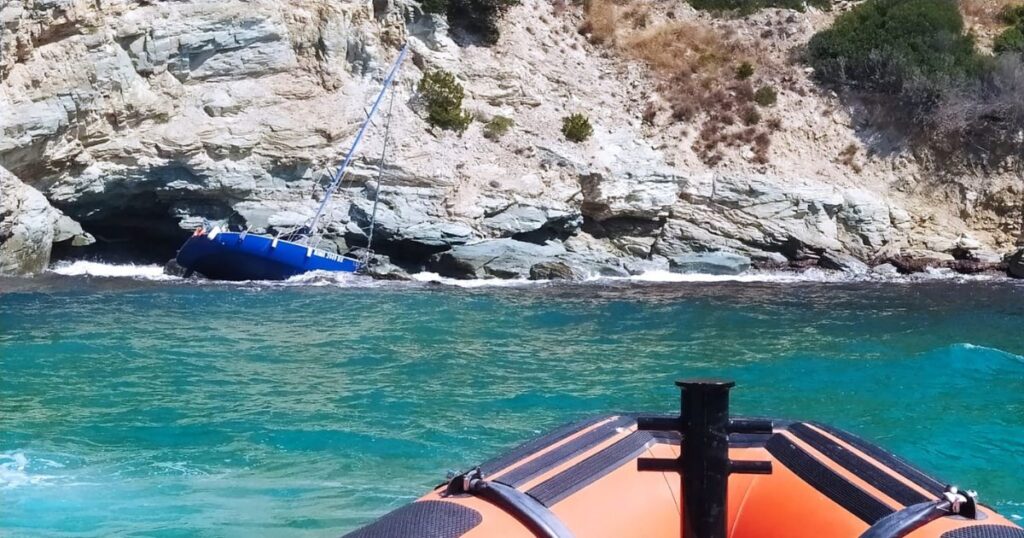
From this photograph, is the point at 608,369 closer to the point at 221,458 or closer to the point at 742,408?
the point at 742,408

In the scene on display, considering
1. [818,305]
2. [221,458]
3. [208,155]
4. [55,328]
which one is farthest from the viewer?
[208,155]

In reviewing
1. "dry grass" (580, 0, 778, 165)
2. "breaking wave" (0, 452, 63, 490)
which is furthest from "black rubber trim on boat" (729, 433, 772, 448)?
"dry grass" (580, 0, 778, 165)

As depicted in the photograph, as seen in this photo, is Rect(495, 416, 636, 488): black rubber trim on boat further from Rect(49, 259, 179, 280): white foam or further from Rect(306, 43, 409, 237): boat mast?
Rect(306, 43, 409, 237): boat mast

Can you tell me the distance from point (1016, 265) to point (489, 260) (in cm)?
1283

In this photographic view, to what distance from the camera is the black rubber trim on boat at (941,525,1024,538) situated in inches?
129

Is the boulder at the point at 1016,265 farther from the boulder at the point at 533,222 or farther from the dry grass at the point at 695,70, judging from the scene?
the boulder at the point at 533,222

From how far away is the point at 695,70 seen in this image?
31047mm

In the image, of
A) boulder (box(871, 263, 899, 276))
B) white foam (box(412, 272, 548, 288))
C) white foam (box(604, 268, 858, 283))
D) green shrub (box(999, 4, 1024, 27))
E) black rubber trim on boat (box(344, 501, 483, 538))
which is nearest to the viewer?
black rubber trim on boat (box(344, 501, 483, 538))

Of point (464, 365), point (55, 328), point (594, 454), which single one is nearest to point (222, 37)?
point (55, 328)

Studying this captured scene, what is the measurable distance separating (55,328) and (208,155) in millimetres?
9838

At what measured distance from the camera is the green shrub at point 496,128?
1058 inches

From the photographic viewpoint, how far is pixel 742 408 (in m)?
9.95

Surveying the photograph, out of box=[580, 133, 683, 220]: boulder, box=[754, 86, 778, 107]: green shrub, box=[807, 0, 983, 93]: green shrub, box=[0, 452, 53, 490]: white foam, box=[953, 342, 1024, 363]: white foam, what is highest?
box=[807, 0, 983, 93]: green shrub

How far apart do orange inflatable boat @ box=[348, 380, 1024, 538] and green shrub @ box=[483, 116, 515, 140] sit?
2302cm
